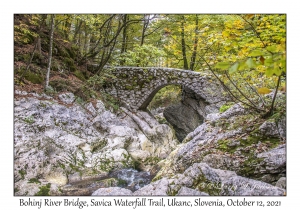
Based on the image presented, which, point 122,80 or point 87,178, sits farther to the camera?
point 122,80

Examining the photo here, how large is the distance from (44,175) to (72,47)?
23.4 feet

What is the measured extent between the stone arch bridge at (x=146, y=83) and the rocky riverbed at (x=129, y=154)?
1.34 m

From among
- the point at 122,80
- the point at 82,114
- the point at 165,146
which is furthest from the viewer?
the point at 122,80

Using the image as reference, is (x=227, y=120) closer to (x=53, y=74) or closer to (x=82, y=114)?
(x=82, y=114)

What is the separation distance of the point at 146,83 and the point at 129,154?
14.7 feet

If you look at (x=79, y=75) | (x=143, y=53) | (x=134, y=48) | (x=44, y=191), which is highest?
(x=134, y=48)

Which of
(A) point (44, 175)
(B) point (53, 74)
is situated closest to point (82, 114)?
(B) point (53, 74)

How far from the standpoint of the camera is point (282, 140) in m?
3.08

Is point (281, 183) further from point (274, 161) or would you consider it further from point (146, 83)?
point (146, 83)

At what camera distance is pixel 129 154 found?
699cm

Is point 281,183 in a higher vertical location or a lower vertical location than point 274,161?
lower

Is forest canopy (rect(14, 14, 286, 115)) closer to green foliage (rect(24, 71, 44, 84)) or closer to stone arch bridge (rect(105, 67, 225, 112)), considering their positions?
green foliage (rect(24, 71, 44, 84))

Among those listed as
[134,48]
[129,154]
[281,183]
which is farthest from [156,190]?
[134,48]

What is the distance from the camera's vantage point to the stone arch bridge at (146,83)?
10336 mm
